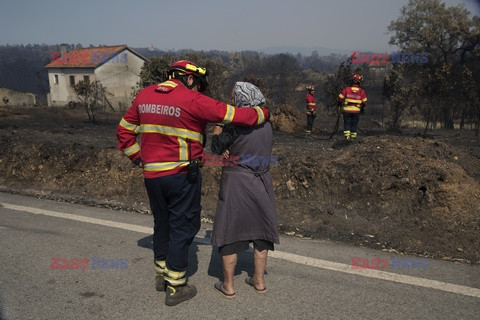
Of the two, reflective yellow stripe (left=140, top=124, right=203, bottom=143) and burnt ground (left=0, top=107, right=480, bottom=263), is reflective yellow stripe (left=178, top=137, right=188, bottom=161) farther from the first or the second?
burnt ground (left=0, top=107, right=480, bottom=263)

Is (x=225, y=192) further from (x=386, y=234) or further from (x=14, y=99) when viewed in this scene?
(x=14, y=99)

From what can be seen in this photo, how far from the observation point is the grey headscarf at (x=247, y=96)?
3354mm

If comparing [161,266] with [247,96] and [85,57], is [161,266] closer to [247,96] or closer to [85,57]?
[247,96]

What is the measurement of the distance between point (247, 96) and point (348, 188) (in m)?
3.23

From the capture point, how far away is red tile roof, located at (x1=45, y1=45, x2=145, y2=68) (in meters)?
46.3

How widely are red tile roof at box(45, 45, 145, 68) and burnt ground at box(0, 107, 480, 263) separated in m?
41.1

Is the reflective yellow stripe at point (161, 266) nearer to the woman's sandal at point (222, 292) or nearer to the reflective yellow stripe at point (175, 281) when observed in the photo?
the reflective yellow stripe at point (175, 281)

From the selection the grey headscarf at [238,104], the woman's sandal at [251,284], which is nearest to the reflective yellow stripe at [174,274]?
the woman's sandal at [251,284]

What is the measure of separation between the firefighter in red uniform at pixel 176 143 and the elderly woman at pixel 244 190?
0.55ft

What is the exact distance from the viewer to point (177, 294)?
3.42 meters

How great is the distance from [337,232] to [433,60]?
3194 cm

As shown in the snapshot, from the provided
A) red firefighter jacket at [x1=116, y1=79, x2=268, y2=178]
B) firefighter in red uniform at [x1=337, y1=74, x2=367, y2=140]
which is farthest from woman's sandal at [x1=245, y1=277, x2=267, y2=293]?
firefighter in red uniform at [x1=337, y1=74, x2=367, y2=140]

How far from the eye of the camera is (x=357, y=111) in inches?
407

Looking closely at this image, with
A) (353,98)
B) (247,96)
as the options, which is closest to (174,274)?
(247,96)
